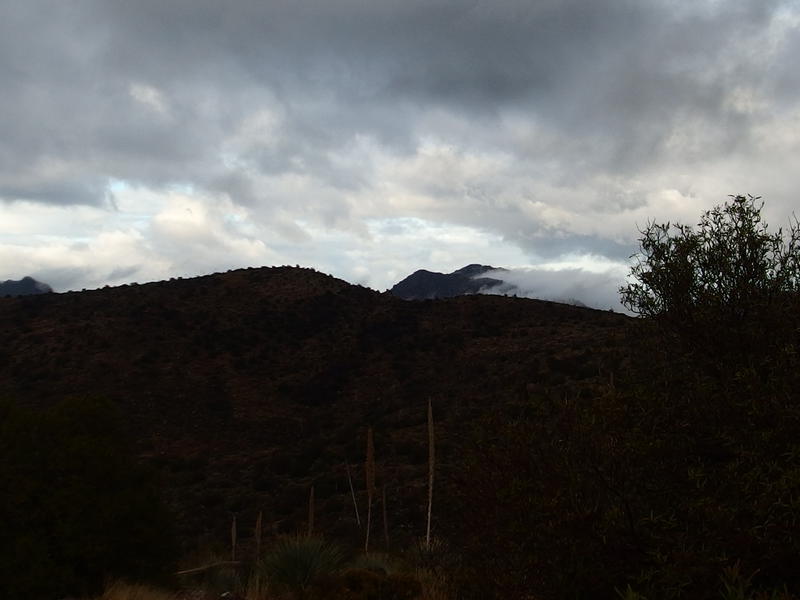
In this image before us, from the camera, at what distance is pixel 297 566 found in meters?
13.7

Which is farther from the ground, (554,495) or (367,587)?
(554,495)

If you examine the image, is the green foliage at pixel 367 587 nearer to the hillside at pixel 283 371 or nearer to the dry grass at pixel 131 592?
the dry grass at pixel 131 592

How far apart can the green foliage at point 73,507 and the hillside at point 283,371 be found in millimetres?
11667

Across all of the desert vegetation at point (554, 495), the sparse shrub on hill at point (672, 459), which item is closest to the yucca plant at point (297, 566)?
the desert vegetation at point (554, 495)

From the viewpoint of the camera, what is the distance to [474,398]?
3894cm

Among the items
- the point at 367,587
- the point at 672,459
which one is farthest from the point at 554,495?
the point at 367,587

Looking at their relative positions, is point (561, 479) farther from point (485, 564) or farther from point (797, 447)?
point (797, 447)

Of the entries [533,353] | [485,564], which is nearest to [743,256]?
[485,564]

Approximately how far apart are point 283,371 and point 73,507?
42.0m

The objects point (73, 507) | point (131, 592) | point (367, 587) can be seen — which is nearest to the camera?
point (131, 592)

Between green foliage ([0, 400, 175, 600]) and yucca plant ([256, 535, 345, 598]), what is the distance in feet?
6.87

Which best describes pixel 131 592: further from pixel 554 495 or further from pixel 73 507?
pixel 554 495

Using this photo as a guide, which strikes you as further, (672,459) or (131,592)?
(131,592)

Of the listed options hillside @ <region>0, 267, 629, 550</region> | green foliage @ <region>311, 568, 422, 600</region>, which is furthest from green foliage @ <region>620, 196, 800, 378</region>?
hillside @ <region>0, 267, 629, 550</region>
